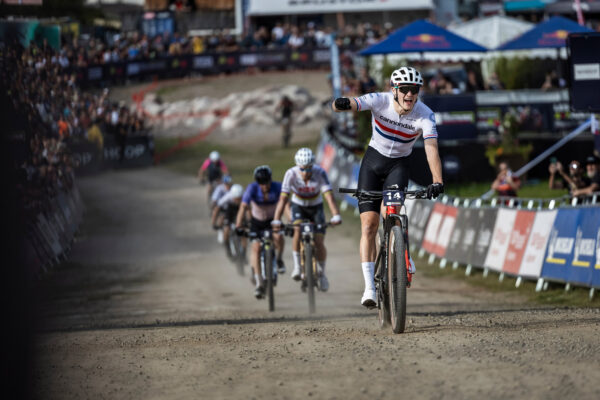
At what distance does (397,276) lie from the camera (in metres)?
7.94

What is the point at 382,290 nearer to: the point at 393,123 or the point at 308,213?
the point at 393,123

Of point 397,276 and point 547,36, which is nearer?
point 397,276

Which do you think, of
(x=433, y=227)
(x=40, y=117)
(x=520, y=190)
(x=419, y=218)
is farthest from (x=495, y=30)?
(x=40, y=117)

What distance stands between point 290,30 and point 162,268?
33158mm

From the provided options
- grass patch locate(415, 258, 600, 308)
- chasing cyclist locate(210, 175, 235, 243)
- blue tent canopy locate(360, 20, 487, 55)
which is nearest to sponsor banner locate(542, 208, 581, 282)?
grass patch locate(415, 258, 600, 308)

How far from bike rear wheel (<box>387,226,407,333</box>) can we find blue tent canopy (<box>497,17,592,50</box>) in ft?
55.0

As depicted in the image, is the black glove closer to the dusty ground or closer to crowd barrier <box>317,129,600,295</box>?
the dusty ground

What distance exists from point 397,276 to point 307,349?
40.6 inches

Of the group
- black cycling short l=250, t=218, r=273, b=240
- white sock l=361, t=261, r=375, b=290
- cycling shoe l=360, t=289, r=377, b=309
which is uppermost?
white sock l=361, t=261, r=375, b=290

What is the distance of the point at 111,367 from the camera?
7.73m


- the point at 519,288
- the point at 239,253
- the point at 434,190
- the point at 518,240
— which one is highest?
the point at 434,190

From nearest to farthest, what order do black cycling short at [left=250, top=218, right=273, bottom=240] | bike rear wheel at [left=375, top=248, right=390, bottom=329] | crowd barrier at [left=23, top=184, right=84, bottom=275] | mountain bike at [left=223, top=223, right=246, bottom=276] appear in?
bike rear wheel at [left=375, top=248, right=390, bottom=329]
black cycling short at [left=250, top=218, right=273, bottom=240]
crowd barrier at [left=23, top=184, right=84, bottom=275]
mountain bike at [left=223, top=223, right=246, bottom=276]

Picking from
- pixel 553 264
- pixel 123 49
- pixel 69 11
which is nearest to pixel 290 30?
pixel 123 49

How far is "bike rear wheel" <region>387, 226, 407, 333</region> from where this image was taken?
7.94 metres
